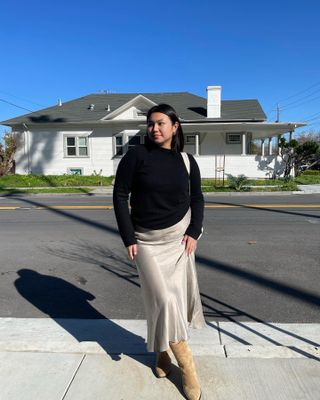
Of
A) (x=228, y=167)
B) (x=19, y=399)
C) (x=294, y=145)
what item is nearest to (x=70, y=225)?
(x=19, y=399)

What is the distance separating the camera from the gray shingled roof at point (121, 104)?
985 inches

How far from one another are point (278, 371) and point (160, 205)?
145cm

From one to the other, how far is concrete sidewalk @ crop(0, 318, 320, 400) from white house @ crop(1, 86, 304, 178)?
2037 cm

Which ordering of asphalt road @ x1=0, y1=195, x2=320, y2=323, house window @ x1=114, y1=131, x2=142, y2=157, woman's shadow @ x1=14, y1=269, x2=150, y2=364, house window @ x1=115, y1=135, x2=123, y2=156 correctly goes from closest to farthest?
1. woman's shadow @ x1=14, y1=269, x2=150, y2=364
2. asphalt road @ x1=0, y1=195, x2=320, y2=323
3. house window @ x1=114, y1=131, x2=142, y2=157
4. house window @ x1=115, y1=135, x2=123, y2=156

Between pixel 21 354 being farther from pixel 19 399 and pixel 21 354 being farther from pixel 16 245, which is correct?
pixel 16 245

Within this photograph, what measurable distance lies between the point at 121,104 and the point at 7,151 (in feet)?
26.3

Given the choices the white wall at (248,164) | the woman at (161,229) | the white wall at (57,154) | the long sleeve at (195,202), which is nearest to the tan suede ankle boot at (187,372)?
the woman at (161,229)

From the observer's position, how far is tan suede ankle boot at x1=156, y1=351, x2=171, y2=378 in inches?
111

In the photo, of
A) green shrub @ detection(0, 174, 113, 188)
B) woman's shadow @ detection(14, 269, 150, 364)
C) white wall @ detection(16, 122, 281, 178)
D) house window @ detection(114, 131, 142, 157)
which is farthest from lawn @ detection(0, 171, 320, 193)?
woman's shadow @ detection(14, 269, 150, 364)

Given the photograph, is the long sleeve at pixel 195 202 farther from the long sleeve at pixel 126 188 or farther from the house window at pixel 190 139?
the house window at pixel 190 139

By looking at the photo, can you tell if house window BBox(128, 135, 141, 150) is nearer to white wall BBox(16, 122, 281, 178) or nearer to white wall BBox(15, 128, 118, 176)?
white wall BBox(16, 122, 281, 178)

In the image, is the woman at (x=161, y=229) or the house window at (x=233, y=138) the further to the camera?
the house window at (x=233, y=138)

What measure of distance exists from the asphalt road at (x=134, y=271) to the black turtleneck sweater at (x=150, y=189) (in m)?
1.68

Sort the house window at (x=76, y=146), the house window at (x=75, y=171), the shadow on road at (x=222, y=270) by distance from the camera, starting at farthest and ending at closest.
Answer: the house window at (x=75, y=171) → the house window at (x=76, y=146) → the shadow on road at (x=222, y=270)
